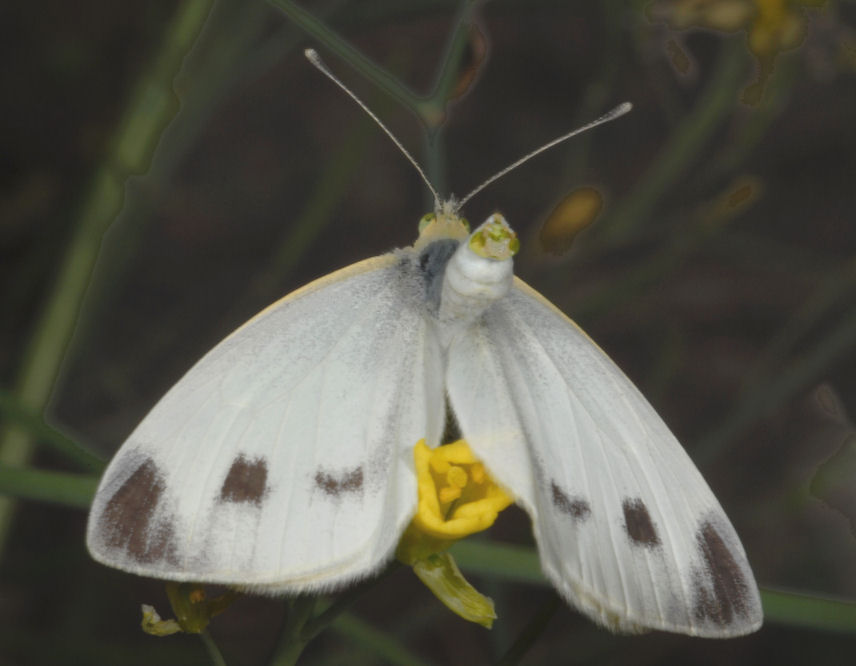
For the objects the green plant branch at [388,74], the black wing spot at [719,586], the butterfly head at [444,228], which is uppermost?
the green plant branch at [388,74]

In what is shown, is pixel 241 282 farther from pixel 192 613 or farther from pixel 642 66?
pixel 192 613

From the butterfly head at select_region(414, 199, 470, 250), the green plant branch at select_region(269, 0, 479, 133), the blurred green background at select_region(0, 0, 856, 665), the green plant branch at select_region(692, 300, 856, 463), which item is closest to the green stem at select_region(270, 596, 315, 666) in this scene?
the blurred green background at select_region(0, 0, 856, 665)

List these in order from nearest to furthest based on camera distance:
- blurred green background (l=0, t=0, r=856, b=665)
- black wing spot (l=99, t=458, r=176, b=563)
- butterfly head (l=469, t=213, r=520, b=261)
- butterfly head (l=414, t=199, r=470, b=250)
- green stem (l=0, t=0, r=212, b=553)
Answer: black wing spot (l=99, t=458, r=176, b=563), butterfly head (l=469, t=213, r=520, b=261), butterfly head (l=414, t=199, r=470, b=250), green stem (l=0, t=0, r=212, b=553), blurred green background (l=0, t=0, r=856, b=665)

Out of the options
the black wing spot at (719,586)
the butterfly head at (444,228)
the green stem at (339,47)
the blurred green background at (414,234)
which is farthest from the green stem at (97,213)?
the black wing spot at (719,586)

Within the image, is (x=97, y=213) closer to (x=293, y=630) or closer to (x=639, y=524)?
(x=293, y=630)

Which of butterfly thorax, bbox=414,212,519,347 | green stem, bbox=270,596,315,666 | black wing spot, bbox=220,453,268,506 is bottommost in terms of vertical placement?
green stem, bbox=270,596,315,666

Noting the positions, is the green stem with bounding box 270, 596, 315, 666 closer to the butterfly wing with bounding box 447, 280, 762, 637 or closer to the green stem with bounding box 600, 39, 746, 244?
the butterfly wing with bounding box 447, 280, 762, 637

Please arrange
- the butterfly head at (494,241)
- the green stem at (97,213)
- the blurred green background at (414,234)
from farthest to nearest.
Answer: the blurred green background at (414,234), the green stem at (97,213), the butterfly head at (494,241)

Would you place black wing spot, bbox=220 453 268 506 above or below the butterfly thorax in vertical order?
below

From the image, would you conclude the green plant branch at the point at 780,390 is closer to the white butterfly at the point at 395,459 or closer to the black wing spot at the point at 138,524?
the white butterfly at the point at 395,459
